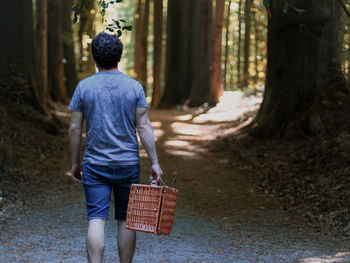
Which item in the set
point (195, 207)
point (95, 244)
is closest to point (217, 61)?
point (195, 207)

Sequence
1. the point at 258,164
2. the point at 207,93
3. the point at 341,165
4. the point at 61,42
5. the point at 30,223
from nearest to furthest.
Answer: the point at 30,223 → the point at 341,165 → the point at 258,164 → the point at 61,42 → the point at 207,93

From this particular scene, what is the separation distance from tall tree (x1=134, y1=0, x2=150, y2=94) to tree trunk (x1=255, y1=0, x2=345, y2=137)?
1570cm

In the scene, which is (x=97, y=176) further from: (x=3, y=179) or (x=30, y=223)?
(x=3, y=179)

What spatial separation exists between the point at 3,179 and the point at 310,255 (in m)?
4.97

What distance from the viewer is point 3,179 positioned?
28.9 feet

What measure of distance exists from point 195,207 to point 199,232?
4.51ft

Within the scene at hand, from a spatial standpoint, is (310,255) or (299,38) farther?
(299,38)

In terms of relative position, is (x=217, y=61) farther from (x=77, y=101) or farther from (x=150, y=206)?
(x=150, y=206)

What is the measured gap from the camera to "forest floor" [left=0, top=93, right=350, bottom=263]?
6.21 m

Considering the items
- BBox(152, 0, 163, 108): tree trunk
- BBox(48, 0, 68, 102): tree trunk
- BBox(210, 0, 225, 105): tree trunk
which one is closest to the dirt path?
BBox(48, 0, 68, 102): tree trunk

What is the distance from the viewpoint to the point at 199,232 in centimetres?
716

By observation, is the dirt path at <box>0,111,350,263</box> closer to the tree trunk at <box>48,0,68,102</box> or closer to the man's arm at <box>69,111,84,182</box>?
the man's arm at <box>69,111,84,182</box>

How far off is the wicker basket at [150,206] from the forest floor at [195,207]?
1725 millimetres

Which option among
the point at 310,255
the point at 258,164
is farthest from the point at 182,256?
the point at 258,164
